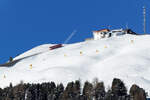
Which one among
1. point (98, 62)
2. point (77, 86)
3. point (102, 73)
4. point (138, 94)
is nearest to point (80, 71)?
point (102, 73)

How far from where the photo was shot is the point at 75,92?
47.9m

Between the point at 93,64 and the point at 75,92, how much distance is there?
2541 cm

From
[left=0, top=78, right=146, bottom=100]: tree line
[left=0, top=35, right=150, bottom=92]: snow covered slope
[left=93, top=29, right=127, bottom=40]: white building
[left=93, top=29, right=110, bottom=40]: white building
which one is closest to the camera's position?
[left=0, top=78, right=146, bottom=100]: tree line

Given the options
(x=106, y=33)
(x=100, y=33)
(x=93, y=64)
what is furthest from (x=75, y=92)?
(x=100, y=33)

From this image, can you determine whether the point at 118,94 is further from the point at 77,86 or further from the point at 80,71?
the point at 80,71

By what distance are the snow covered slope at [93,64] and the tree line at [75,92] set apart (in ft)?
27.5

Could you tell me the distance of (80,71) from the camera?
67000 mm

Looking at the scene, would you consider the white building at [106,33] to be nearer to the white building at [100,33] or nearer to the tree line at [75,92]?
the white building at [100,33]

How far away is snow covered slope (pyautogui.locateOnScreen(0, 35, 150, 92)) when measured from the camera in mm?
62438

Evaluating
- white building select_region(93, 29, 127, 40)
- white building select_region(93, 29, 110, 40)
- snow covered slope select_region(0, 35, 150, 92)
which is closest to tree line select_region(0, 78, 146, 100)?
snow covered slope select_region(0, 35, 150, 92)

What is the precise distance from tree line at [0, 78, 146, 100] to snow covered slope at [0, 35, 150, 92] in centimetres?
838

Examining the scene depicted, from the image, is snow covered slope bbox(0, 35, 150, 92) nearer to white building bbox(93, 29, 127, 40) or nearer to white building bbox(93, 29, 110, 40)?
white building bbox(93, 29, 127, 40)

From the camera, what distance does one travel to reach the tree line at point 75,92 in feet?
152

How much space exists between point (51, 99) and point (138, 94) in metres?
9.95
